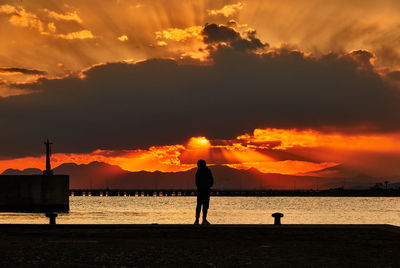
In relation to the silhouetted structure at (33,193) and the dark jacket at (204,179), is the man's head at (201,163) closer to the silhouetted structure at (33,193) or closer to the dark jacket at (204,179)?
the dark jacket at (204,179)
